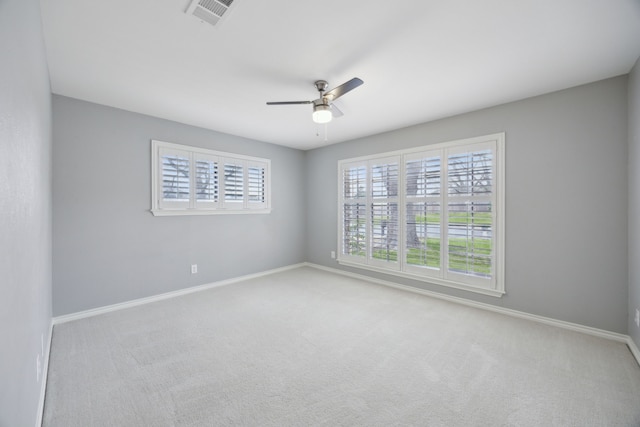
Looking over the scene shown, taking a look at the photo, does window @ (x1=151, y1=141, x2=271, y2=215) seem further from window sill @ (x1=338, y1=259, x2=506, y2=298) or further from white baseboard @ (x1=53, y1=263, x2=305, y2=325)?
window sill @ (x1=338, y1=259, x2=506, y2=298)

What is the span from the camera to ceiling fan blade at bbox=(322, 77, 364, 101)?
6.94 ft

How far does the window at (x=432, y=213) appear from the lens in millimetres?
3184

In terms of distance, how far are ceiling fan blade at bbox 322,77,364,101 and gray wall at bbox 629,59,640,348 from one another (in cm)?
237

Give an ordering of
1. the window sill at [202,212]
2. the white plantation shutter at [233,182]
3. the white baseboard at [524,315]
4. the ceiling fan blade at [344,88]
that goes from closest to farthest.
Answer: the ceiling fan blade at [344,88], the white baseboard at [524,315], the window sill at [202,212], the white plantation shutter at [233,182]

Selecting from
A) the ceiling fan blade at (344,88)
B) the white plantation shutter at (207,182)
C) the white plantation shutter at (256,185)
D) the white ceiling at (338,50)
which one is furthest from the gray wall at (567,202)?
the white plantation shutter at (207,182)

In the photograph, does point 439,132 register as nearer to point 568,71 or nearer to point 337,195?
point 568,71

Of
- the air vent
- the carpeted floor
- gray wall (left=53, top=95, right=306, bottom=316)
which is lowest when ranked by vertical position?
the carpeted floor

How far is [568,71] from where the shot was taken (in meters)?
2.37

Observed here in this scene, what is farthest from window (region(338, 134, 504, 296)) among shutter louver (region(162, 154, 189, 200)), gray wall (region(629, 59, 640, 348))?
shutter louver (region(162, 154, 189, 200))

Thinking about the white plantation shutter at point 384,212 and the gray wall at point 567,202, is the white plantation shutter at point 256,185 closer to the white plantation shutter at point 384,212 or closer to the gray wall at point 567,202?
the white plantation shutter at point 384,212

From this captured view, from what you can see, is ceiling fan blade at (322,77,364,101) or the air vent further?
ceiling fan blade at (322,77,364,101)

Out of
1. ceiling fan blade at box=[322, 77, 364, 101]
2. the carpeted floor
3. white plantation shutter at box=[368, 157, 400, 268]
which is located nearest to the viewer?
the carpeted floor

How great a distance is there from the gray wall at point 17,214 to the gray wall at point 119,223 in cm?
170

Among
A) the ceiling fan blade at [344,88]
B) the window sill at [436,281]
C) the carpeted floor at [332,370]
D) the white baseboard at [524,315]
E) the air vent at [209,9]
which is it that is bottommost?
the carpeted floor at [332,370]
